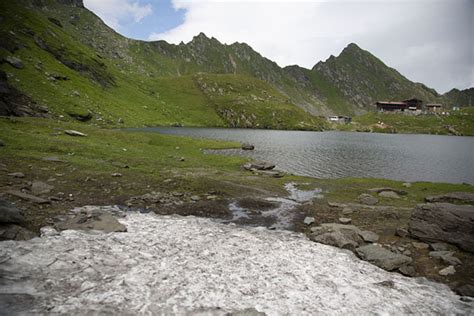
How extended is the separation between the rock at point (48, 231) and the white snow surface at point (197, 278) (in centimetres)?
96

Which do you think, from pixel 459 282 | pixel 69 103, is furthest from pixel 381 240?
pixel 69 103

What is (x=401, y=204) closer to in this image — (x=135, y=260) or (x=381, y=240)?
(x=381, y=240)

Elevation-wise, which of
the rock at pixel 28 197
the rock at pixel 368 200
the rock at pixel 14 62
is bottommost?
the rock at pixel 368 200

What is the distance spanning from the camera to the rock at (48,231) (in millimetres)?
18562

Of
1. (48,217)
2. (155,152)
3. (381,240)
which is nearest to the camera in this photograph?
(48,217)

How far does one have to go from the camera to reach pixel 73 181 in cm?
3133

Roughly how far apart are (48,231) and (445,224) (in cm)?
2839

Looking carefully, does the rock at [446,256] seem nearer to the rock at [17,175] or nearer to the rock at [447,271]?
the rock at [447,271]

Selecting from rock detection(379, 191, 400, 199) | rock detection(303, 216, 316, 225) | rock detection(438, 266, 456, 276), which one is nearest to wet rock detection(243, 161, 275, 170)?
rock detection(379, 191, 400, 199)

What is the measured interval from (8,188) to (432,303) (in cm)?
3252

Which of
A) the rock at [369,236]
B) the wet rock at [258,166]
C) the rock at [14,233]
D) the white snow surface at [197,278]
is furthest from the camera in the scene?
the wet rock at [258,166]

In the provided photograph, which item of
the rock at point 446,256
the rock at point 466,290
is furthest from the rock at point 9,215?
the rock at point 446,256

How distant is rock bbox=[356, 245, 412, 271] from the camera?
61.5 feet

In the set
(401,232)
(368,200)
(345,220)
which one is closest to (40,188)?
(345,220)
